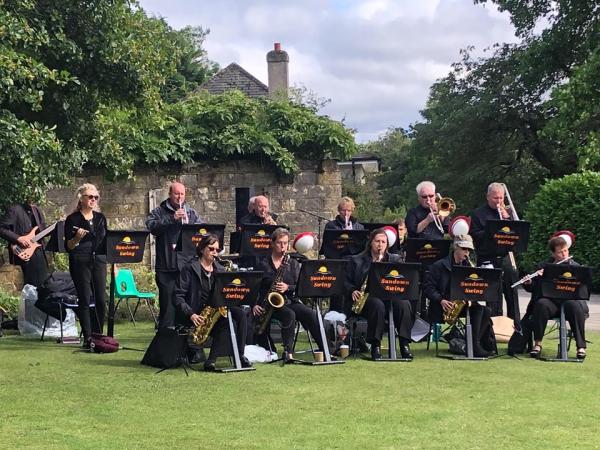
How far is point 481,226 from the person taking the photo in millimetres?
9328

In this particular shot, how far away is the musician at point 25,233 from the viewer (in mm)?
9438

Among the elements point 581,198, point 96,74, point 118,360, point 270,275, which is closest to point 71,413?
point 118,360

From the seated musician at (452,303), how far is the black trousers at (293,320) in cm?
128

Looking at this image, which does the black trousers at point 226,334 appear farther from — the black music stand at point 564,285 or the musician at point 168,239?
the black music stand at point 564,285

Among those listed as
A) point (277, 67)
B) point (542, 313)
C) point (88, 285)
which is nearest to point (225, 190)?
point (88, 285)

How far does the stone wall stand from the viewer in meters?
15.8

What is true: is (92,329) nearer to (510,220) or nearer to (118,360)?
(118,360)

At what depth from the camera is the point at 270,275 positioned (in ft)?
27.8

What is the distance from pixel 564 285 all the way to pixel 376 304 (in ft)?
6.18

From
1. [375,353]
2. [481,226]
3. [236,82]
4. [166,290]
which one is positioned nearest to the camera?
[375,353]

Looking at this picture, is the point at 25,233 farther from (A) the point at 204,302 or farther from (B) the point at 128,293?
(A) the point at 204,302

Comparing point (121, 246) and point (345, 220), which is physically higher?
point (345, 220)

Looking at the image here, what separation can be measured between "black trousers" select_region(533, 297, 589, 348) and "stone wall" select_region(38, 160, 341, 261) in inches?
345

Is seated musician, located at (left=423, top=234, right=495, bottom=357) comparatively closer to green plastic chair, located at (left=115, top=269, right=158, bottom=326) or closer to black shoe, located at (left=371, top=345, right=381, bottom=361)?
black shoe, located at (left=371, top=345, right=381, bottom=361)
